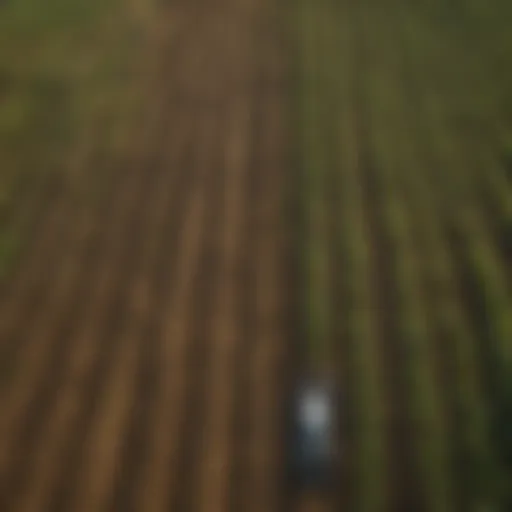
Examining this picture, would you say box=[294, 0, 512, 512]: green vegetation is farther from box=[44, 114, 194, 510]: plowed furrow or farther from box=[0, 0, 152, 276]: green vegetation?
box=[0, 0, 152, 276]: green vegetation

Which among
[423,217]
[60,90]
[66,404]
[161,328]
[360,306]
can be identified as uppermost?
[423,217]

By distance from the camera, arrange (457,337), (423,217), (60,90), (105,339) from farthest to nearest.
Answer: (60,90) < (423,217) < (457,337) < (105,339)

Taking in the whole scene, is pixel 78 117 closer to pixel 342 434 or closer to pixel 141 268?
pixel 141 268

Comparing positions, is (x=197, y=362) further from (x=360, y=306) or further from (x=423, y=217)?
(x=423, y=217)

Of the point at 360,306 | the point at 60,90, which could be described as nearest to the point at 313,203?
the point at 360,306

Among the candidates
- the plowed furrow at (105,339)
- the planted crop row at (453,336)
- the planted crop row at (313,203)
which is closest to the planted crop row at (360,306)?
the planted crop row at (313,203)
